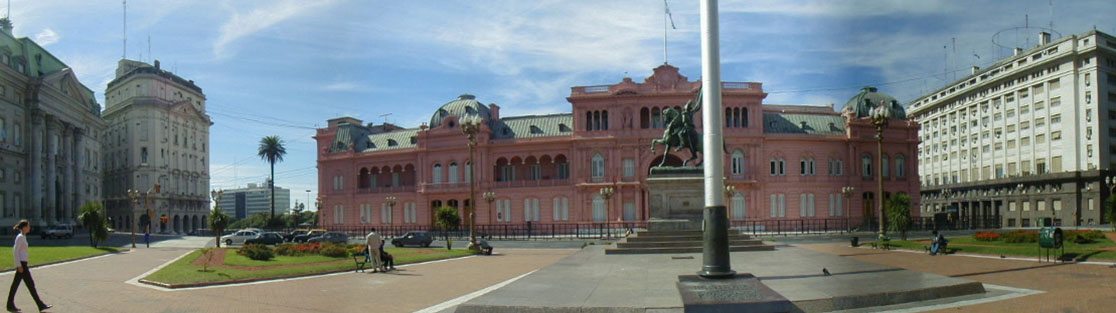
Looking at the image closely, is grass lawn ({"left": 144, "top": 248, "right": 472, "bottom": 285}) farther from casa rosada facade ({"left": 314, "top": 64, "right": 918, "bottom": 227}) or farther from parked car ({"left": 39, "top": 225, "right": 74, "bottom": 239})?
parked car ({"left": 39, "top": 225, "right": 74, "bottom": 239})

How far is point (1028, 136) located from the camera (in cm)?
5975

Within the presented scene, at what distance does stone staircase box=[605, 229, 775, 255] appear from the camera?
72.9 ft

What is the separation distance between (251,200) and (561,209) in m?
116

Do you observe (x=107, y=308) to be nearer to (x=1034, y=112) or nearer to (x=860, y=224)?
(x=860, y=224)

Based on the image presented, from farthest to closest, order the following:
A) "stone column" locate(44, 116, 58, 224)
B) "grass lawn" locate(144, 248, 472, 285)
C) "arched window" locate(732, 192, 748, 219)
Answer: "stone column" locate(44, 116, 58, 224), "arched window" locate(732, 192, 748, 219), "grass lawn" locate(144, 248, 472, 285)

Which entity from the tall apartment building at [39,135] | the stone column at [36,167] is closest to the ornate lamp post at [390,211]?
the tall apartment building at [39,135]

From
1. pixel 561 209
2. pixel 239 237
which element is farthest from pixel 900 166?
pixel 239 237

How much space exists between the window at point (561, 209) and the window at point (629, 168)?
5.46 meters

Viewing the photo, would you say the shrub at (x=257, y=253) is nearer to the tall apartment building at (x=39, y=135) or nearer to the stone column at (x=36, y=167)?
the tall apartment building at (x=39, y=135)

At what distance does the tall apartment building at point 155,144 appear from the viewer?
79500 mm

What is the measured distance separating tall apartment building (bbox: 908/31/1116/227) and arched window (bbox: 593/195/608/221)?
→ 25009 mm

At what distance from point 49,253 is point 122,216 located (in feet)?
210

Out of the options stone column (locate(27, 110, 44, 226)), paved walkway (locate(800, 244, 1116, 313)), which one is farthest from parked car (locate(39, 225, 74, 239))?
paved walkway (locate(800, 244, 1116, 313))

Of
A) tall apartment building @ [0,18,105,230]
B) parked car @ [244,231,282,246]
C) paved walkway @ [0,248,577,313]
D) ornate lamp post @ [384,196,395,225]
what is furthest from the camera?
ornate lamp post @ [384,196,395,225]
